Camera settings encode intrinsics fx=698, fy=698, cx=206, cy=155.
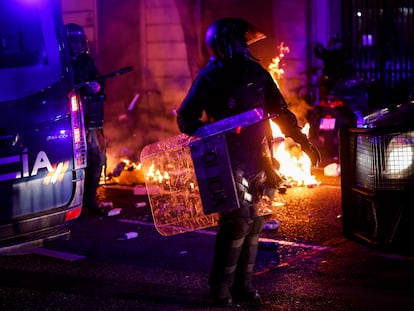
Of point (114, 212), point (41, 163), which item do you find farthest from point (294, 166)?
point (41, 163)

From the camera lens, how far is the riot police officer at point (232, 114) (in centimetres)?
476

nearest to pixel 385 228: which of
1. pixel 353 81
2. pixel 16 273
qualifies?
pixel 16 273

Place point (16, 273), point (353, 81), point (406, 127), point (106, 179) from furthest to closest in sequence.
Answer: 1. point (353, 81)
2. point (106, 179)
3. point (16, 273)
4. point (406, 127)

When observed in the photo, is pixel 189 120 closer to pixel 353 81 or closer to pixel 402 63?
pixel 353 81

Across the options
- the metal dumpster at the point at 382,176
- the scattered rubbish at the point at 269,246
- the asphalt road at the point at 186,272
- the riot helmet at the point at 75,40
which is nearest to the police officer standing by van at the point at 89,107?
the riot helmet at the point at 75,40

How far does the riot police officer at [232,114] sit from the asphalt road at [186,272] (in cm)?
40

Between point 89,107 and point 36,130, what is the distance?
9.14 feet

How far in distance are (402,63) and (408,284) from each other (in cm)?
904

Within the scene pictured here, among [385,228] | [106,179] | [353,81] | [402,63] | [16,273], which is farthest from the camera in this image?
[402,63]

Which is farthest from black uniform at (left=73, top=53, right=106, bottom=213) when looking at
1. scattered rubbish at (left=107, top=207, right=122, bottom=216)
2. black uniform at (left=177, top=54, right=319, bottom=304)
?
black uniform at (left=177, top=54, right=319, bottom=304)

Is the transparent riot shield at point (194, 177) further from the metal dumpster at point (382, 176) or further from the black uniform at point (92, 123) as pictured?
the black uniform at point (92, 123)

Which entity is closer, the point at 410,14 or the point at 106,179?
the point at 106,179

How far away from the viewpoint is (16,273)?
5883 millimetres

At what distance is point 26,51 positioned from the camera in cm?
520
